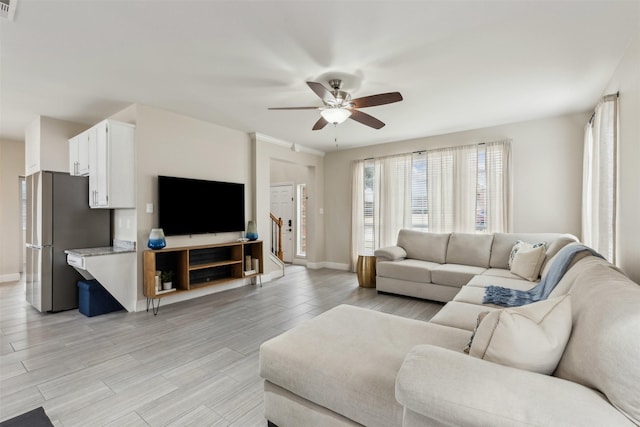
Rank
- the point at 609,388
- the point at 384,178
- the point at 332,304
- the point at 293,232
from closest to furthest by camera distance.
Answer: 1. the point at 609,388
2. the point at 332,304
3. the point at 384,178
4. the point at 293,232

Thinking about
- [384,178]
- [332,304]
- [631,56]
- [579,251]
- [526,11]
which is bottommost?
[332,304]

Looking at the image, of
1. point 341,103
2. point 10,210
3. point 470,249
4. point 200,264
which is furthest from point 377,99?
point 10,210

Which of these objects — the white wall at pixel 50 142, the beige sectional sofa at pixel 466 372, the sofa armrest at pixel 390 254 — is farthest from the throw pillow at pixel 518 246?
the white wall at pixel 50 142

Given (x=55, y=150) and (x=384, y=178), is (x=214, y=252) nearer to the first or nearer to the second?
(x=55, y=150)

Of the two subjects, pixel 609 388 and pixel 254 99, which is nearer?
pixel 609 388

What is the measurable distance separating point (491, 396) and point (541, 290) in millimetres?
2079

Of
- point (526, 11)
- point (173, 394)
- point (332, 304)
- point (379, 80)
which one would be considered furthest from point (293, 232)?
point (526, 11)

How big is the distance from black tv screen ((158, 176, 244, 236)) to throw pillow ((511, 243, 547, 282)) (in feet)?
13.0

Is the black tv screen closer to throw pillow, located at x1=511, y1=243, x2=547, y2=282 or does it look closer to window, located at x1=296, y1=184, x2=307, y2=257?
window, located at x1=296, y1=184, x2=307, y2=257

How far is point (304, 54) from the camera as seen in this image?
2.49 meters

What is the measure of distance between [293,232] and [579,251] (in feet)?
18.7

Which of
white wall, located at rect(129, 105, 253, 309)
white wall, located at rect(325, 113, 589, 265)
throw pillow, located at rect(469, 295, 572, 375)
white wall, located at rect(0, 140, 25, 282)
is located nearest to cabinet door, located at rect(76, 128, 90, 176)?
white wall, located at rect(129, 105, 253, 309)

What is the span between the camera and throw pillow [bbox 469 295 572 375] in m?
1.16

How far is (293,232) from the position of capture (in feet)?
24.1
